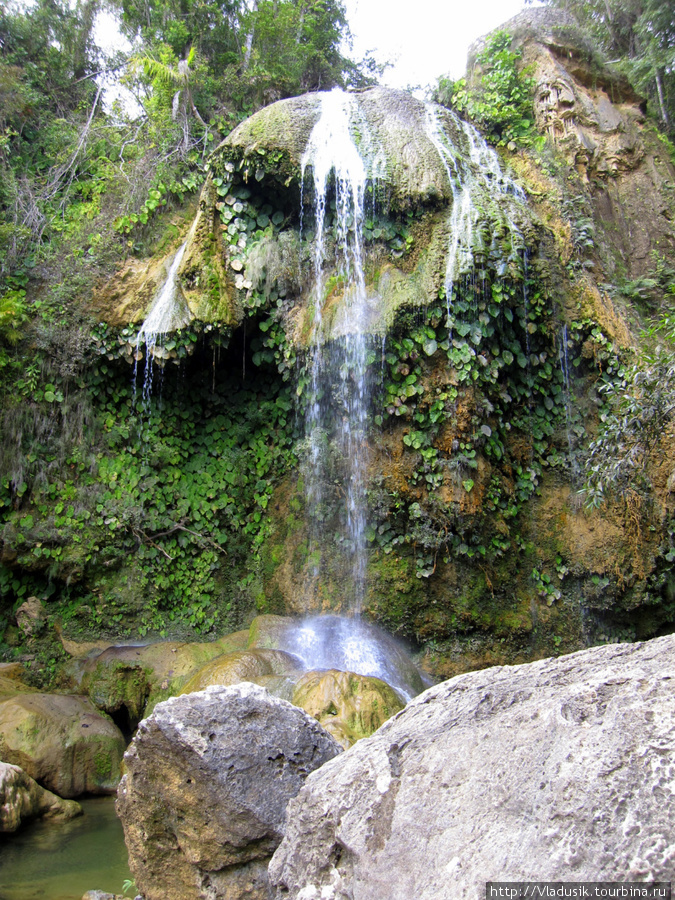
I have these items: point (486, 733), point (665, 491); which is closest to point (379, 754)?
point (486, 733)

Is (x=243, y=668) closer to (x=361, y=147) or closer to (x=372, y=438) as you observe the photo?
(x=372, y=438)

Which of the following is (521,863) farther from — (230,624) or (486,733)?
(230,624)

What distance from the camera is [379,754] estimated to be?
2143 mm

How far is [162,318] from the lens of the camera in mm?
7992

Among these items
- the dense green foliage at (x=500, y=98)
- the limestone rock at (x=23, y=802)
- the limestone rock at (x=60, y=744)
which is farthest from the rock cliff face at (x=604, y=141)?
the limestone rock at (x=23, y=802)

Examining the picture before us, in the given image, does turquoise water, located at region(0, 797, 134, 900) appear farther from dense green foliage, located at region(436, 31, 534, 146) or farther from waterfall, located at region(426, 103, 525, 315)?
dense green foliage, located at region(436, 31, 534, 146)

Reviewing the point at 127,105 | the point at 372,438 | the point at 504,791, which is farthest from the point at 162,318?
the point at 504,791

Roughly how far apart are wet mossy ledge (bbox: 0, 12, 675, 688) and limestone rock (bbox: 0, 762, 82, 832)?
158 cm

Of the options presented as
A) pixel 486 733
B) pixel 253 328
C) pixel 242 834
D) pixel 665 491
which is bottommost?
pixel 242 834

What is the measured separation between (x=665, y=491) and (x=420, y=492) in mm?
2875

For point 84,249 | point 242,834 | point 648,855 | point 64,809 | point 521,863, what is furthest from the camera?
point 84,249

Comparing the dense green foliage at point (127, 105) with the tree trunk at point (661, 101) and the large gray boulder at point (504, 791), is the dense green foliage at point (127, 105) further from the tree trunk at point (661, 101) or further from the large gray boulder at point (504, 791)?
the large gray boulder at point (504, 791)

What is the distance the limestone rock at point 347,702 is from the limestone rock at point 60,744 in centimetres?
229

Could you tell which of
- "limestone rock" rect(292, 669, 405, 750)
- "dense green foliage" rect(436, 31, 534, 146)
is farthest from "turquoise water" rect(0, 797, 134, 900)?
"dense green foliage" rect(436, 31, 534, 146)
